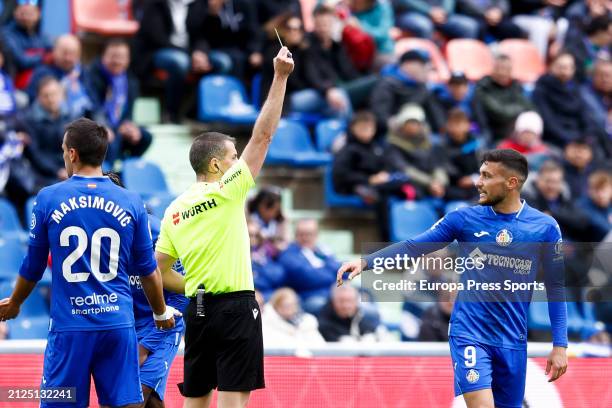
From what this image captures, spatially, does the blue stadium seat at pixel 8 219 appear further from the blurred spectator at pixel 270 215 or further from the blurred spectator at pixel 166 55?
the blurred spectator at pixel 166 55

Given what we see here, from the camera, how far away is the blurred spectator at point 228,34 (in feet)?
49.1

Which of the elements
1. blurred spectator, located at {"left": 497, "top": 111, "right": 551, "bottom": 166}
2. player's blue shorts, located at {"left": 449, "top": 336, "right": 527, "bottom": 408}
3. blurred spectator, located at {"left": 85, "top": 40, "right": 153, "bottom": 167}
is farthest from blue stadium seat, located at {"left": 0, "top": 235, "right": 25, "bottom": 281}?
blurred spectator, located at {"left": 497, "top": 111, "right": 551, "bottom": 166}

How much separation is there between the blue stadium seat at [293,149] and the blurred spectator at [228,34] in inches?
40.3

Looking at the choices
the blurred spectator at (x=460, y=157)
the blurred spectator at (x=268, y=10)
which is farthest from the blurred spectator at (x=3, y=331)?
the blurred spectator at (x=268, y=10)

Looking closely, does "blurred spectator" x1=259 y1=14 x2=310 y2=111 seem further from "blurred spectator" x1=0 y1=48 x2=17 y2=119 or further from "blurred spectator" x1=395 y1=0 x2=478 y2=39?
"blurred spectator" x1=0 y1=48 x2=17 y2=119

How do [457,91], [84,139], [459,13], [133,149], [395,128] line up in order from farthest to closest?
1. [459,13]
2. [457,91]
3. [395,128]
4. [133,149]
5. [84,139]

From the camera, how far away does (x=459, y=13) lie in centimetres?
1852

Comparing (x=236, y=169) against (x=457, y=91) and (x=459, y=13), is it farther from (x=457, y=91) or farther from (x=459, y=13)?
(x=459, y=13)

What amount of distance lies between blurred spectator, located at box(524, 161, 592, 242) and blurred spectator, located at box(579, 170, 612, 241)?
166 mm

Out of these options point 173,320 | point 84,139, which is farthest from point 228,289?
point 84,139

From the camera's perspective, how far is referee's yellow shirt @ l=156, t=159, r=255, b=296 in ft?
24.2

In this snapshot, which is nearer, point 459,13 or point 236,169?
point 236,169

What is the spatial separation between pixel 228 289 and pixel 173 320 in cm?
39

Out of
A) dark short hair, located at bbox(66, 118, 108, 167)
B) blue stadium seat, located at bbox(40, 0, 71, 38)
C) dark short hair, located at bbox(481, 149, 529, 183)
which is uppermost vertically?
blue stadium seat, located at bbox(40, 0, 71, 38)
